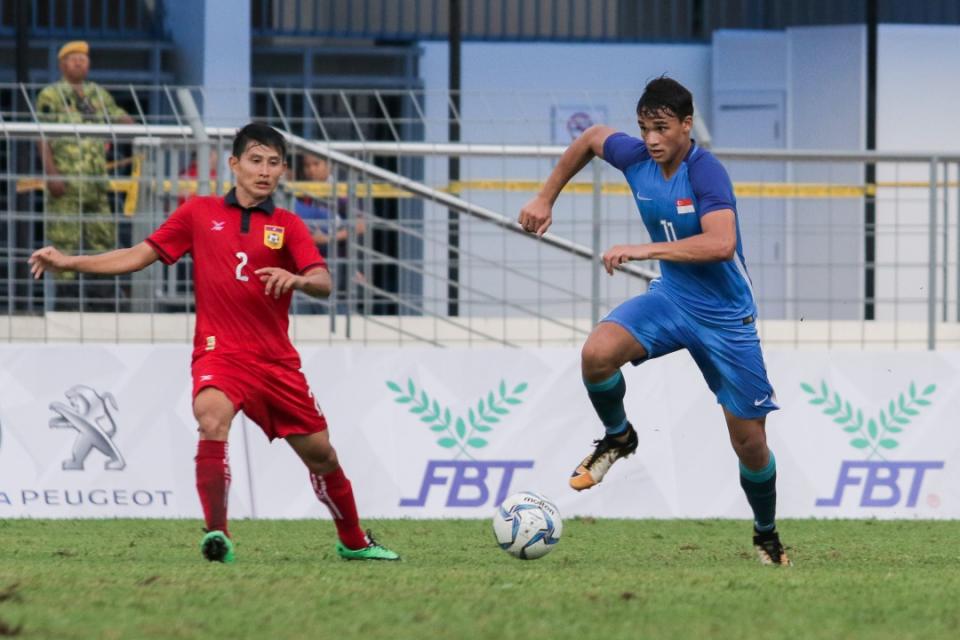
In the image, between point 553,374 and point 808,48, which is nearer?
point 553,374

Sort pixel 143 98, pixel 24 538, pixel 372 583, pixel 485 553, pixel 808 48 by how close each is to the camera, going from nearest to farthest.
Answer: pixel 372 583
pixel 485 553
pixel 24 538
pixel 143 98
pixel 808 48

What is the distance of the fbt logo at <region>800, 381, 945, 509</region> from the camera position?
1167 cm

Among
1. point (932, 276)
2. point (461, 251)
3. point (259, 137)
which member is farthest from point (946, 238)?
point (259, 137)

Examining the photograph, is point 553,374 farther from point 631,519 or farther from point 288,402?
point 288,402

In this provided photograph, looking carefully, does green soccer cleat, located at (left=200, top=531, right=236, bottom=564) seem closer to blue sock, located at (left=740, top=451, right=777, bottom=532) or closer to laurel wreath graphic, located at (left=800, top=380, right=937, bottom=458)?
blue sock, located at (left=740, top=451, right=777, bottom=532)

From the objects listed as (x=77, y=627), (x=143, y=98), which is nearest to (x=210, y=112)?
(x=143, y=98)

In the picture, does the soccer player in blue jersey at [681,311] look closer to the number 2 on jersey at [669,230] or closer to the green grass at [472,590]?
the number 2 on jersey at [669,230]

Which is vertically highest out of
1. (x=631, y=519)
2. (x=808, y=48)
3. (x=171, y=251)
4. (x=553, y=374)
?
(x=808, y=48)

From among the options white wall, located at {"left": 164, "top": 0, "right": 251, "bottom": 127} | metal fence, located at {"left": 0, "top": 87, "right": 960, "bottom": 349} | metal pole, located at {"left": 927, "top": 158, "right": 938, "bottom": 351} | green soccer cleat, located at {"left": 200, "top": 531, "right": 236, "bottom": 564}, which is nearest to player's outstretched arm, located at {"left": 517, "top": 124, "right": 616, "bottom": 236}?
green soccer cleat, located at {"left": 200, "top": 531, "right": 236, "bottom": 564}

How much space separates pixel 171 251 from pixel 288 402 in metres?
0.82

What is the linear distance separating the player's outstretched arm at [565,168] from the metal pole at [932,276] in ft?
13.4

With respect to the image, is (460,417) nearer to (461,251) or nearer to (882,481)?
(461,251)

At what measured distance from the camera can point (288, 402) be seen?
26.2 feet

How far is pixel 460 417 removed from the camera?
11.6 m
